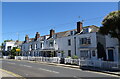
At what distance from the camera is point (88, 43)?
29281 millimetres

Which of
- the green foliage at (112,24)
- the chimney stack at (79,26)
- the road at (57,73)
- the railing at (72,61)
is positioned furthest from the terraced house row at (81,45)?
the road at (57,73)

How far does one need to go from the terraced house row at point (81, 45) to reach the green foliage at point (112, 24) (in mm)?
4406

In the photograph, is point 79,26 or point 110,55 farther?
point 79,26

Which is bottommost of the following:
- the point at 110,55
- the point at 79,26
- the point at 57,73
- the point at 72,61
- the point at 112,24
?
the point at 57,73

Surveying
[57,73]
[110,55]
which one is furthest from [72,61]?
[57,73]

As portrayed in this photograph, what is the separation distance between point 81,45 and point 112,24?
12.9 m

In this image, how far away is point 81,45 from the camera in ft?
99.9

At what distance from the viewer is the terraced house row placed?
957 inches

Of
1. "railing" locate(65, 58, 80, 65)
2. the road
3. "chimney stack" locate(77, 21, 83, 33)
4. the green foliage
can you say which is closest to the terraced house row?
"chimney stack" locate(77, 21, 83, 33)

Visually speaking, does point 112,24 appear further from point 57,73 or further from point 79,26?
point 79,26

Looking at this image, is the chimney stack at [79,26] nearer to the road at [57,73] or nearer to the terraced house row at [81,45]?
the terraced house row at [81,45]

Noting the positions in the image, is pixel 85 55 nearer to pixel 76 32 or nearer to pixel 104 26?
pixel 76 32

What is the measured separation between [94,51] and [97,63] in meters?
8.26

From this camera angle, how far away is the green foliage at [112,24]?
58.6ft
